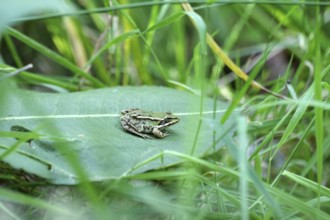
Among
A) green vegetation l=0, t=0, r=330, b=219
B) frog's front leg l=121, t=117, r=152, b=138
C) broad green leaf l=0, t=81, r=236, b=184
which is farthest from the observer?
frog's front leg l=121, t=117, r=152, b=138

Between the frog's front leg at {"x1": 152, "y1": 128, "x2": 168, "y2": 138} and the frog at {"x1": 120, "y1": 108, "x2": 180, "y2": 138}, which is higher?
the frog at {"x1": 120, "y1": 108, "x2": 180, "y2": 138}

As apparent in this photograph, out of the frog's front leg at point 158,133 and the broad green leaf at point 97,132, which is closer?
the broad green leaf at point 97,132

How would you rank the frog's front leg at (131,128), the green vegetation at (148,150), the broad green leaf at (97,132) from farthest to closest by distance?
the frog's front leg at (131,128) < the broad green leaf at (97,132) < the green vegetation at (148,150)

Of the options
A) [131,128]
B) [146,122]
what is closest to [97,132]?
[131,128]

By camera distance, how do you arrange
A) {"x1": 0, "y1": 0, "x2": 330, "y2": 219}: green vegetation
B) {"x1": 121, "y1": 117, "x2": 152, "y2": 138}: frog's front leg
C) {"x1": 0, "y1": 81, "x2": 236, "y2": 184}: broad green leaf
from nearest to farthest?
{"x1": 0, "y1": 0, "x2": 330, "y2": 219}: green vegetation < {"x1": 0, "y1": 81, "x2": 236, "y2": 184}: broad green leaf < {"x1": 121, "y1": 117, "x2": 152, "y2": 138}: frog's front leg

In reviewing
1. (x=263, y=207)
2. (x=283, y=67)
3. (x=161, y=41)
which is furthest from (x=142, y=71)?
(x=263, y=207)

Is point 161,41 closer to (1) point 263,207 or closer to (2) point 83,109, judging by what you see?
(2) point 83,109

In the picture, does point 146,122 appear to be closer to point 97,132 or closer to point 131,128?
point 131,128
